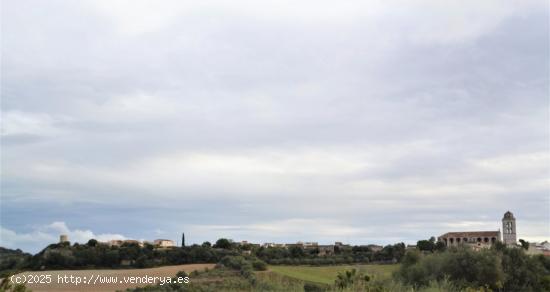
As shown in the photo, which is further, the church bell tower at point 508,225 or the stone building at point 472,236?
the stone building at point 472,236

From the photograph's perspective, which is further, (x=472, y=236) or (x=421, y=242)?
(x=472, y=236)

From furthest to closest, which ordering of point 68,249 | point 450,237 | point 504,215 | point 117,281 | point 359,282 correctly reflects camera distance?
1. point 450,237
2. point 504,215
3. point 68,249
4. point 117,281
5. point 359,282

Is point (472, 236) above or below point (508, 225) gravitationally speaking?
below

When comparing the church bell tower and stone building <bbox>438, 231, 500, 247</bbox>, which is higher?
the church bell tower

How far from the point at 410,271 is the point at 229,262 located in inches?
994

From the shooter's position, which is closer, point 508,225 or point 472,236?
point 508,225

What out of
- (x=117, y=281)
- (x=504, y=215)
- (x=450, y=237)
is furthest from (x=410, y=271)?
(x=450, y=237)

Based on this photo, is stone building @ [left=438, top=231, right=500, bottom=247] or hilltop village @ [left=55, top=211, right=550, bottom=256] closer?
hilltop village @ [left=55, top=211, right=550, bottom=256]

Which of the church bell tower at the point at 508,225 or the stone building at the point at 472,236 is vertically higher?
the church bell tower at the point at 508,225

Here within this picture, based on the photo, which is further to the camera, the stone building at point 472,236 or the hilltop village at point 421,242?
the stone building at point 472,236

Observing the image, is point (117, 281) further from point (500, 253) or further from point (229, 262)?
point (500, 253)

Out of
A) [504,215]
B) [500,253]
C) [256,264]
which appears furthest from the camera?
[504,215]

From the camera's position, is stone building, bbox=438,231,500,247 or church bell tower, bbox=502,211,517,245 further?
A: stone building, bbox=438,231,500,247

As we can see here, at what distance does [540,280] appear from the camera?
35938 millimetres
